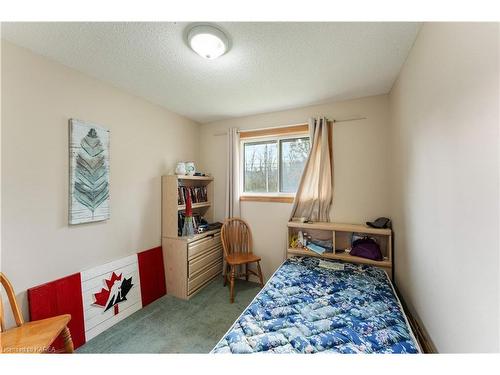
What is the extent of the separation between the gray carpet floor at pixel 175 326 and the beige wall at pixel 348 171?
2.66ft

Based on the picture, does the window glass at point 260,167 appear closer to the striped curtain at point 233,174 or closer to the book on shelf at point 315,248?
the striped curtain at point 233,174

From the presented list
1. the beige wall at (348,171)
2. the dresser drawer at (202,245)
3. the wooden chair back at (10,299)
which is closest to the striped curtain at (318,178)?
the beige wall at (348,171)

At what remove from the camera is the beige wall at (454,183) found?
76cm

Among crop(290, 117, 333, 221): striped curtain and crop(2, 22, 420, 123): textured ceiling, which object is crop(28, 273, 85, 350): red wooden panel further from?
crop(290, 117, 333, 221): striped curtain

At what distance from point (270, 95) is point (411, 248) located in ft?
6.65

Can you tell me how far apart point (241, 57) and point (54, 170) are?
177 centimetres

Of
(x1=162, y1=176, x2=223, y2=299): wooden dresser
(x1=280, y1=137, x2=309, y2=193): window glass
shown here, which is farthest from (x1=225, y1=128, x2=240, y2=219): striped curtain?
(x1=280, y1=137, x2=309, y2=193): window glass

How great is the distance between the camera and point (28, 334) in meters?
1.21

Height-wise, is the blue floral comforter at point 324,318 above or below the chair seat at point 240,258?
above

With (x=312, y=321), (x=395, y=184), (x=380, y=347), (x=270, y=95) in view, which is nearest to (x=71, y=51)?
(x=270, y=95)

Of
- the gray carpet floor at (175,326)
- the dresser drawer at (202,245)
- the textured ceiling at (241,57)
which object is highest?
the textured ceiling at (241,57)

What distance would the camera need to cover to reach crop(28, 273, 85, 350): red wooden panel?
1.47 metres
